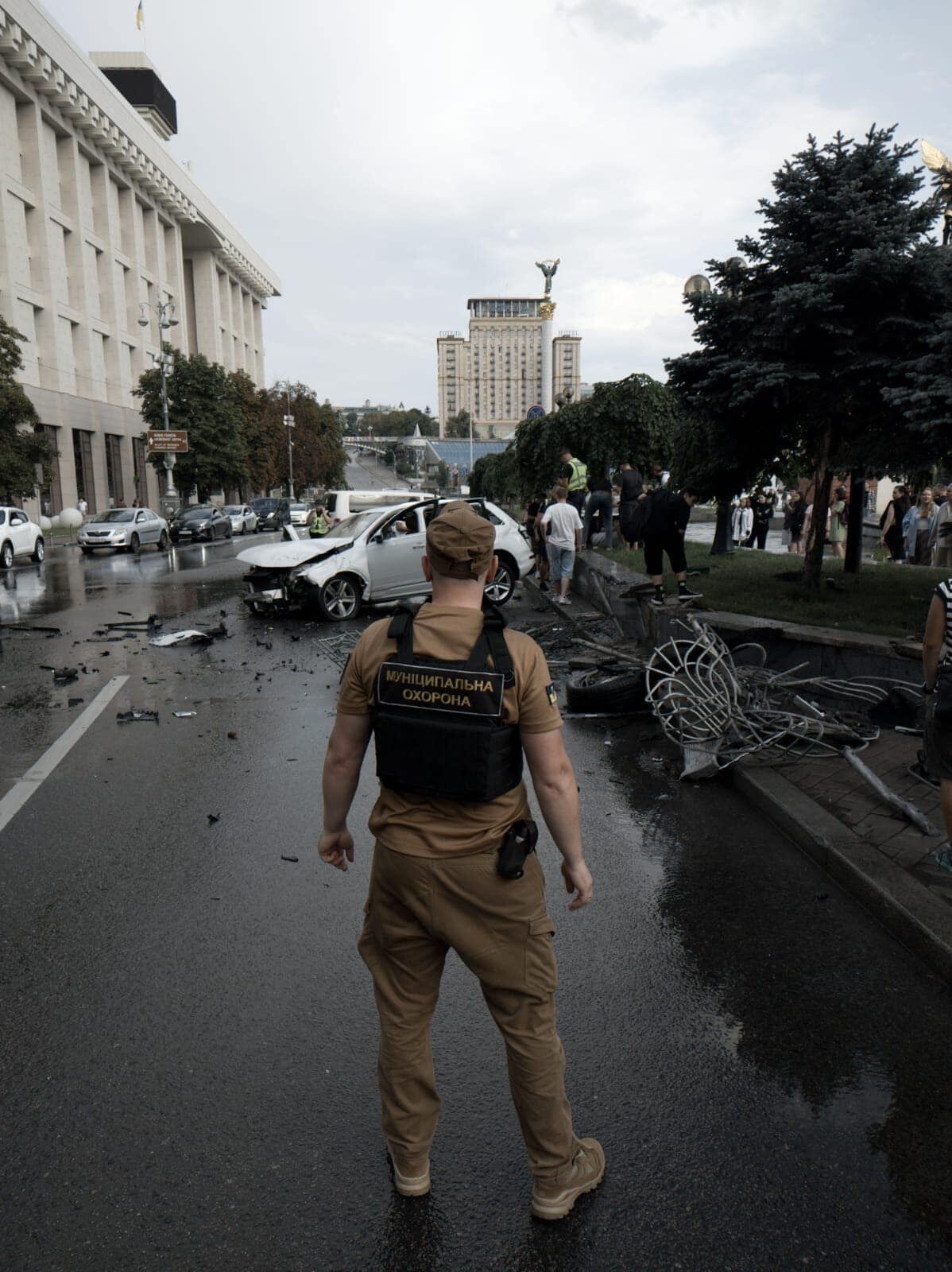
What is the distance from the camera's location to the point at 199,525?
3812 centimetres

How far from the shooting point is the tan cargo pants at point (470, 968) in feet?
7.91

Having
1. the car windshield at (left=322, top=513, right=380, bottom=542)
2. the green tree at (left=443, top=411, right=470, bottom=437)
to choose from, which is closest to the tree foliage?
the car windshield at (left=322, top=513, right=380, bottom=542)

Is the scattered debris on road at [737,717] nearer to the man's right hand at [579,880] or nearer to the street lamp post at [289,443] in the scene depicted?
the man's right hand at [579,880]

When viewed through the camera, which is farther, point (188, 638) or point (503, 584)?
point (503, 584)

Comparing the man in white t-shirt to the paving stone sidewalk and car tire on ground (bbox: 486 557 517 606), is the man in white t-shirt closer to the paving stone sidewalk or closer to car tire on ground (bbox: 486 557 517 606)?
car tire on ground (bbox: 486 557 517 606)

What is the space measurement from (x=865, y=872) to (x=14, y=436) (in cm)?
3229

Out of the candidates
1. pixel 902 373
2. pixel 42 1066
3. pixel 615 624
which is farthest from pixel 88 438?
pixel 42 1066

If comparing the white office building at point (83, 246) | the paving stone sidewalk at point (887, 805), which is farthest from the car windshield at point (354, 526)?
the white office building at point (83, 246)

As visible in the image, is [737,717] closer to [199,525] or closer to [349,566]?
[349,566]

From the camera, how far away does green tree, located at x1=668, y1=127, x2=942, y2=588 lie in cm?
906

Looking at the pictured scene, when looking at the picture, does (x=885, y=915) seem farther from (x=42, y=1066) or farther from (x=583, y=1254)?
(x=42, y=1066)

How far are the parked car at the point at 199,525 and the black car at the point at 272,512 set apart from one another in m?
8.33

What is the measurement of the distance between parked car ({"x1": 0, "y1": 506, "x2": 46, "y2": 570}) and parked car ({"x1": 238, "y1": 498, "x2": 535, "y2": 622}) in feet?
37.2

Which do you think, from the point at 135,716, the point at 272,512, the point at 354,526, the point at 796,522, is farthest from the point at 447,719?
the point at 272,512
